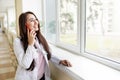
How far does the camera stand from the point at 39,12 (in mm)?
3477

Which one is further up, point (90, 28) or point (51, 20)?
point (51, 20)

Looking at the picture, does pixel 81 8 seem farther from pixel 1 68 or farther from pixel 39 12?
pixel 1 68

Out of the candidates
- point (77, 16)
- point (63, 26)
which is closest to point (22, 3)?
point (63, 26)

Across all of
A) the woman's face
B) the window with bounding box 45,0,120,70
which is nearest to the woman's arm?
the woman's face

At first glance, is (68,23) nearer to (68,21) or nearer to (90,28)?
(68,21)

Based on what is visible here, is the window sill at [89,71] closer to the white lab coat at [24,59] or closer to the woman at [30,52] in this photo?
the woman at [30,52]

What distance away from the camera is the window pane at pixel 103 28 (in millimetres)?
1587

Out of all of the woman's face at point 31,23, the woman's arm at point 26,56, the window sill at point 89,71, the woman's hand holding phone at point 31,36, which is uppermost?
the woman's face at point 31,23

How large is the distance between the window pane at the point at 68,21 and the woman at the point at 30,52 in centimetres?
62

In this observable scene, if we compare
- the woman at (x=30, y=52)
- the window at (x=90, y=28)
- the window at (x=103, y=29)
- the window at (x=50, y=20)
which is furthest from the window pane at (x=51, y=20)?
the woman at (x=30, y=52)

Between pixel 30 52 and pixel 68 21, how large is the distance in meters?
1.08

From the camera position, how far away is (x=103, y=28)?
69.6 inches

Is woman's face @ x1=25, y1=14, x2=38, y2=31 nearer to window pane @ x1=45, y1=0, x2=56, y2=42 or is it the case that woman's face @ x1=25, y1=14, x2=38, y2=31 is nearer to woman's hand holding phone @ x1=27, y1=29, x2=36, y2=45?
woman's hand holding phone @ x1=27, y1=29, x2=36, y2=45

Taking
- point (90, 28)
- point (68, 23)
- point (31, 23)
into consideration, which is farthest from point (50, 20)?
point (31, 23)
